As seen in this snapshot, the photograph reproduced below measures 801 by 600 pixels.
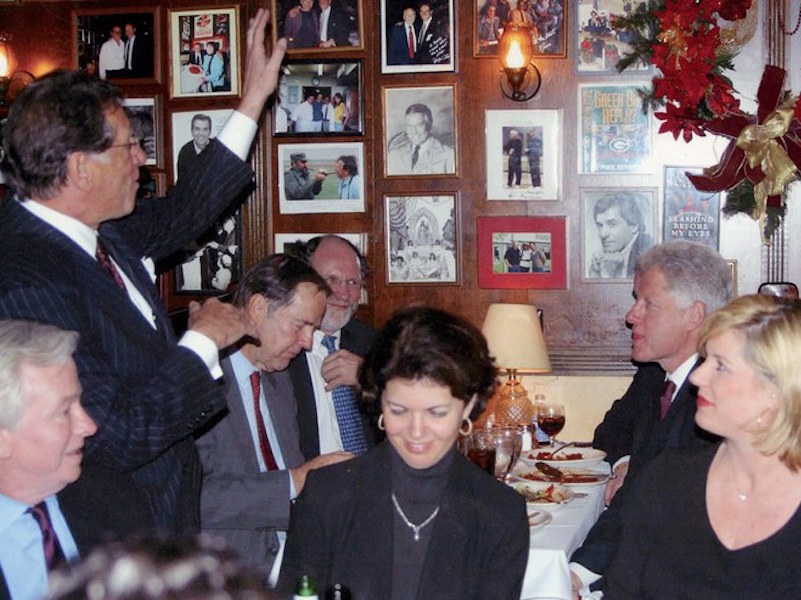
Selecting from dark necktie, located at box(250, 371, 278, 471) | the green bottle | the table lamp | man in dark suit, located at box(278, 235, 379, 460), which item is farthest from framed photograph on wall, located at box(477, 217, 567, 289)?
the green bottle

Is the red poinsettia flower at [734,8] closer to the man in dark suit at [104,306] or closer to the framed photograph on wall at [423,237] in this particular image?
the framed photograph on wall at [423,237]

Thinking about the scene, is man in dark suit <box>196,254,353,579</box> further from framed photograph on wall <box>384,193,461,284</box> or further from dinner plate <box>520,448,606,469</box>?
framed photograph on wall <box>384,193,461,284</box>

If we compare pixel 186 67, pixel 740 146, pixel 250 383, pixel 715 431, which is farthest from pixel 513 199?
pixel 715 431

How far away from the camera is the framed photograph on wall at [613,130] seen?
4680 mm

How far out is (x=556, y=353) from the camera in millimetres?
4805

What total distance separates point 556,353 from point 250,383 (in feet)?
6.74

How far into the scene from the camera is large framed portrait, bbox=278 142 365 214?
4.86m

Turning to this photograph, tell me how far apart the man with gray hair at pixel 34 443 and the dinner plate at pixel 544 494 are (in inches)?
62.2

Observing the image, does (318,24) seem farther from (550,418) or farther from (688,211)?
(550,418)

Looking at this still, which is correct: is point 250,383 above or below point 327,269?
below

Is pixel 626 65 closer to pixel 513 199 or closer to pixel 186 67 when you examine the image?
pixel 513 199

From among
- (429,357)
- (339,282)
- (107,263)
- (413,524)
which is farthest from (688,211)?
(107,263)

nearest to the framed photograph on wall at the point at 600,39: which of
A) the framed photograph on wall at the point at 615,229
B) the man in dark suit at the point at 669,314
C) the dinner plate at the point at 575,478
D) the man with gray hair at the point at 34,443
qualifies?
the framed photograph on wall at the point at 615,229

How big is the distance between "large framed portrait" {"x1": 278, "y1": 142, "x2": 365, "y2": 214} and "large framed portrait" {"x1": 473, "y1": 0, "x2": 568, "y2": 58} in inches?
28.6
